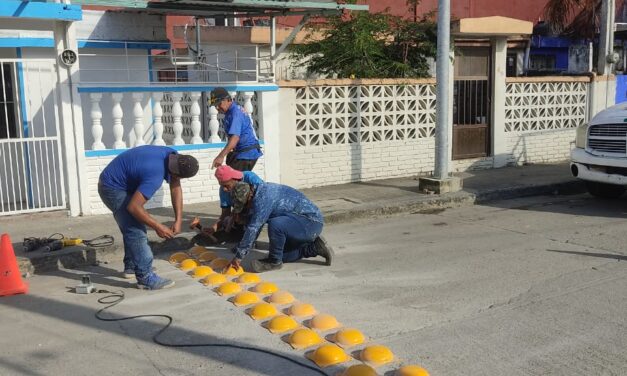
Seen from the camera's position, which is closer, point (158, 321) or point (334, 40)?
point (158, 321)

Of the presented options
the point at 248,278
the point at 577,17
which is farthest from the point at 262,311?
the point at 577,17

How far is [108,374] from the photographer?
4.18 m

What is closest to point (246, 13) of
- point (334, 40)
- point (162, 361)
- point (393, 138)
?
point (334, 40)

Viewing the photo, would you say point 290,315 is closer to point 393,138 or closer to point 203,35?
point 393,138

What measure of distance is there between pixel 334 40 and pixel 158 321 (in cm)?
780

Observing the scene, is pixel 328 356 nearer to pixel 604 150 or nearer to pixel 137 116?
pixel 137 116

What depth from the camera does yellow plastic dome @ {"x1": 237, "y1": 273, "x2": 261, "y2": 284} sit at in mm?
6052

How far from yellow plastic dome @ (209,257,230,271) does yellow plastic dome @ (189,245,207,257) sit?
0.40 meters

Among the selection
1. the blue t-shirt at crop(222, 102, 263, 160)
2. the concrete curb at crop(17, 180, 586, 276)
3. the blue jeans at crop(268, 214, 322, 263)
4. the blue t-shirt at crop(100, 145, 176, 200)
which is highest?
the blue t-shirt at crop(222, 102, 263, 160)

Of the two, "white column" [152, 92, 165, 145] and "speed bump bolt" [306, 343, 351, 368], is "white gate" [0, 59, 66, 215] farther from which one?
"speed bump bolt" [306, 343, 351, 368]

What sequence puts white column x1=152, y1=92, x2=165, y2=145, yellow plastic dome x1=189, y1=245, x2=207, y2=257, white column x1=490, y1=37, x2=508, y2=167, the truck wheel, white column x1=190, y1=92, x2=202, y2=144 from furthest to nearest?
1. white column x1=490, y1=37, x2=508, y2=167
2. the truck wheel
3. white column x1=190, y1=92, x2=202, y2=144
4. white column x1=152, y1=92, x2=165, y2=145
5. yellow plastic dome x1=189, y1=245, x2=207, y2=257

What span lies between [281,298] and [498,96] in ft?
27.4

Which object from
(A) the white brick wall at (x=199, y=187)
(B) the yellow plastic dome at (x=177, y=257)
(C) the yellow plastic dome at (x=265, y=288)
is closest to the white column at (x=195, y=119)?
(A) the white brick wall at (x=199, y=187)

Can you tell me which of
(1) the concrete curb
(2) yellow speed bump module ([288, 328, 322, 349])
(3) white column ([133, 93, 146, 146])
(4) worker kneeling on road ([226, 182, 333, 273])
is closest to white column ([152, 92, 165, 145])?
(3) white column ([133, 93, 146, 146])
